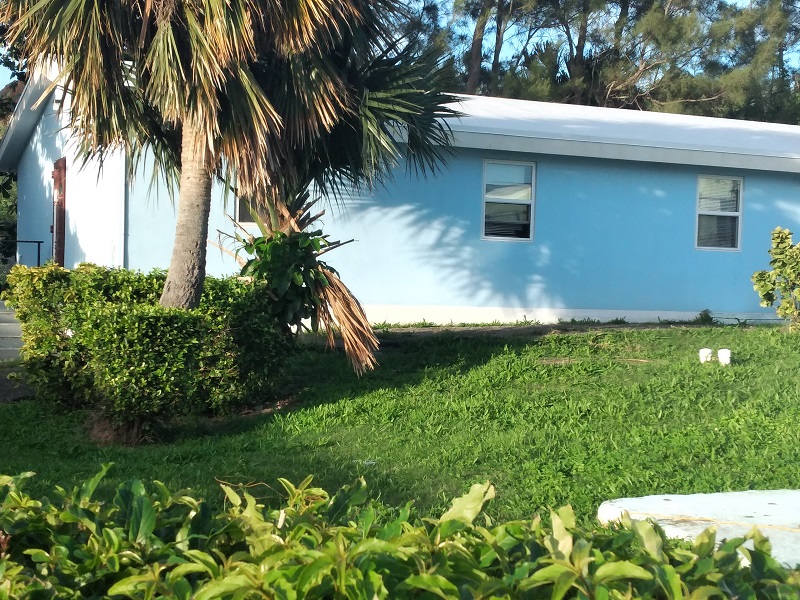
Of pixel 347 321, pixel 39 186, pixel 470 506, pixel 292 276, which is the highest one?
pixel 39 186

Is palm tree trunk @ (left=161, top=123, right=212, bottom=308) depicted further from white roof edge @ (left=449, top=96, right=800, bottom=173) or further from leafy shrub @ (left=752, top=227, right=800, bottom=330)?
leafy shrub @ (left=752, top=227, right=800, bottom=330)

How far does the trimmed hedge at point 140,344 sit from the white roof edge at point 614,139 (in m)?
5.22

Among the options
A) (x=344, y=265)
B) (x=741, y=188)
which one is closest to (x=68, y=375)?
(x=344, y=265)

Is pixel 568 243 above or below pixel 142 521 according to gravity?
above

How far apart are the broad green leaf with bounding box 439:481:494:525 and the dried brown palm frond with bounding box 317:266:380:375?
232 inches

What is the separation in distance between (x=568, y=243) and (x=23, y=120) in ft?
35.1

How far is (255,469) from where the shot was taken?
19.4 ft

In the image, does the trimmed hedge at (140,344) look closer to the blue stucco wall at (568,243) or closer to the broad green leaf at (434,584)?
the blue stucco wall at (568,243)

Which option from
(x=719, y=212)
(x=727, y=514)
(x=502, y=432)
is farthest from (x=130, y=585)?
(x=719, y=212)

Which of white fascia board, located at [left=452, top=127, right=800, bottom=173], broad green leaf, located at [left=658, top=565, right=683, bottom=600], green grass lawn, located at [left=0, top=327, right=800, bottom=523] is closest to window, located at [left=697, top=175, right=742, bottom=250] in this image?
white fascia board, located at [left=452, top=127, right=800, bottom=173]

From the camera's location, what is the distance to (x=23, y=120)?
54.6 feet

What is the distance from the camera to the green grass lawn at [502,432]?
17.8 feet

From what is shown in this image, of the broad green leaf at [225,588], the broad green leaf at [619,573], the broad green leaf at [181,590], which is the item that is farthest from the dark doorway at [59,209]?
Answer: the broad green leaf at [619,573]

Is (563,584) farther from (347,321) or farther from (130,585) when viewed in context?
(347,321)
